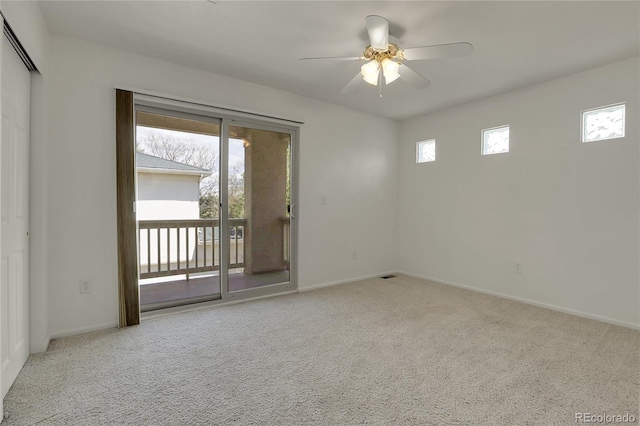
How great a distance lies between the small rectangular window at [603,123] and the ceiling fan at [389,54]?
192 centimetres

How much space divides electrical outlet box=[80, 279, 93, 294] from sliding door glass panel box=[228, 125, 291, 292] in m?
1.27

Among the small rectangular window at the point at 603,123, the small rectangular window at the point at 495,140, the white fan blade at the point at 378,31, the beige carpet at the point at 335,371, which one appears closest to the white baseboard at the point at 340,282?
the beige carpet at the point at 335,371

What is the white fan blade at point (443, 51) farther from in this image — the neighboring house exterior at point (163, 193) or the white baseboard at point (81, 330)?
the white baseboard at point (81, 330)

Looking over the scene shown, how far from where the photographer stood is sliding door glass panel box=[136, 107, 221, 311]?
2.96m

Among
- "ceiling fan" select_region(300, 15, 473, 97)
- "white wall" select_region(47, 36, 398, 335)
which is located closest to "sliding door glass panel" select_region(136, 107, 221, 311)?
"white wall" select_region(47, 36, 398, 335)

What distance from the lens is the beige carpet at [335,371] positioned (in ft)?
5.26

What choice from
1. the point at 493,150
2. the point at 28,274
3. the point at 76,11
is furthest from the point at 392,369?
the point at 76,11

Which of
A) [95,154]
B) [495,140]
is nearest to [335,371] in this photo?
[95,154]

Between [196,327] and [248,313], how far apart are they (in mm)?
529

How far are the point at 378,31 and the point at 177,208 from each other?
2617 mm

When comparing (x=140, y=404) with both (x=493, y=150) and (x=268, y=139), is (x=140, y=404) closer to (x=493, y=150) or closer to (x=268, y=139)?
(x=268, y=139)

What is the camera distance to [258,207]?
361 centimetres

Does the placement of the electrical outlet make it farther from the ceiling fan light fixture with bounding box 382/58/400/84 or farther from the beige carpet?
the ceiling fan light fixture with bounding box 382/58/400/84

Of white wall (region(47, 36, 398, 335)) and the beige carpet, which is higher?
white wall (region(47, 36, 398, 335))
